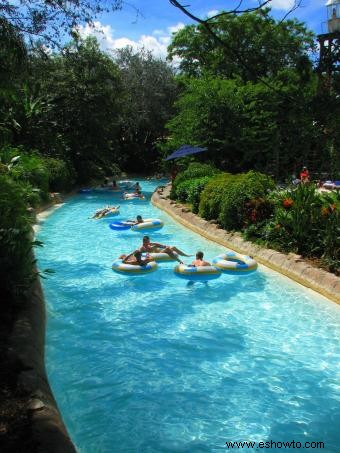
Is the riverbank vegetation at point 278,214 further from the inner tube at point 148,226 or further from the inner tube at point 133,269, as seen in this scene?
the inner tube at point 133,269

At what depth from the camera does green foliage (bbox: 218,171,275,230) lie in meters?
13.2

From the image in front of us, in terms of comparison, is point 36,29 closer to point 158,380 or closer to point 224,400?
point 158,380

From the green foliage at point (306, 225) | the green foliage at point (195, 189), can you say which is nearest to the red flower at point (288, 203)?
the green foliage at point (306, 225)

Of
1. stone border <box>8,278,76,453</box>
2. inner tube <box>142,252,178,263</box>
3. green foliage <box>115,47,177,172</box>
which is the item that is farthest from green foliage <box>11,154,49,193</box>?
green foliage <box>115,47,177,172</box>

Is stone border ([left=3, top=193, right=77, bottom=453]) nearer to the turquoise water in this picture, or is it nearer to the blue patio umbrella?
the turquoise water

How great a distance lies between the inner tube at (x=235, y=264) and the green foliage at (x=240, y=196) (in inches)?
85.1

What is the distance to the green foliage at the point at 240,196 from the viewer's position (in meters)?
13.2

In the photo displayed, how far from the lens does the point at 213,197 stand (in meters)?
15.4

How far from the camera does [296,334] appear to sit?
7930mm

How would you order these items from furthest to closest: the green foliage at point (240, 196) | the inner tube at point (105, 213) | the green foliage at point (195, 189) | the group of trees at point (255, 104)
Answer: the inner tube at point (105, 213) < the green foliage at point (195, 189) < the green foliage at point (240, 196) < the group of trees at point (255, 104)

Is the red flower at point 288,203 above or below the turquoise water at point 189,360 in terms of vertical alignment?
above

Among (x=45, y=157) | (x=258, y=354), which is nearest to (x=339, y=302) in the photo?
(x=258, y=354)

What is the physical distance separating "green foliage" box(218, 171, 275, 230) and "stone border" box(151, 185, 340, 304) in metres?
0.44

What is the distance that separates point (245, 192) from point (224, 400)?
26.7 feet
